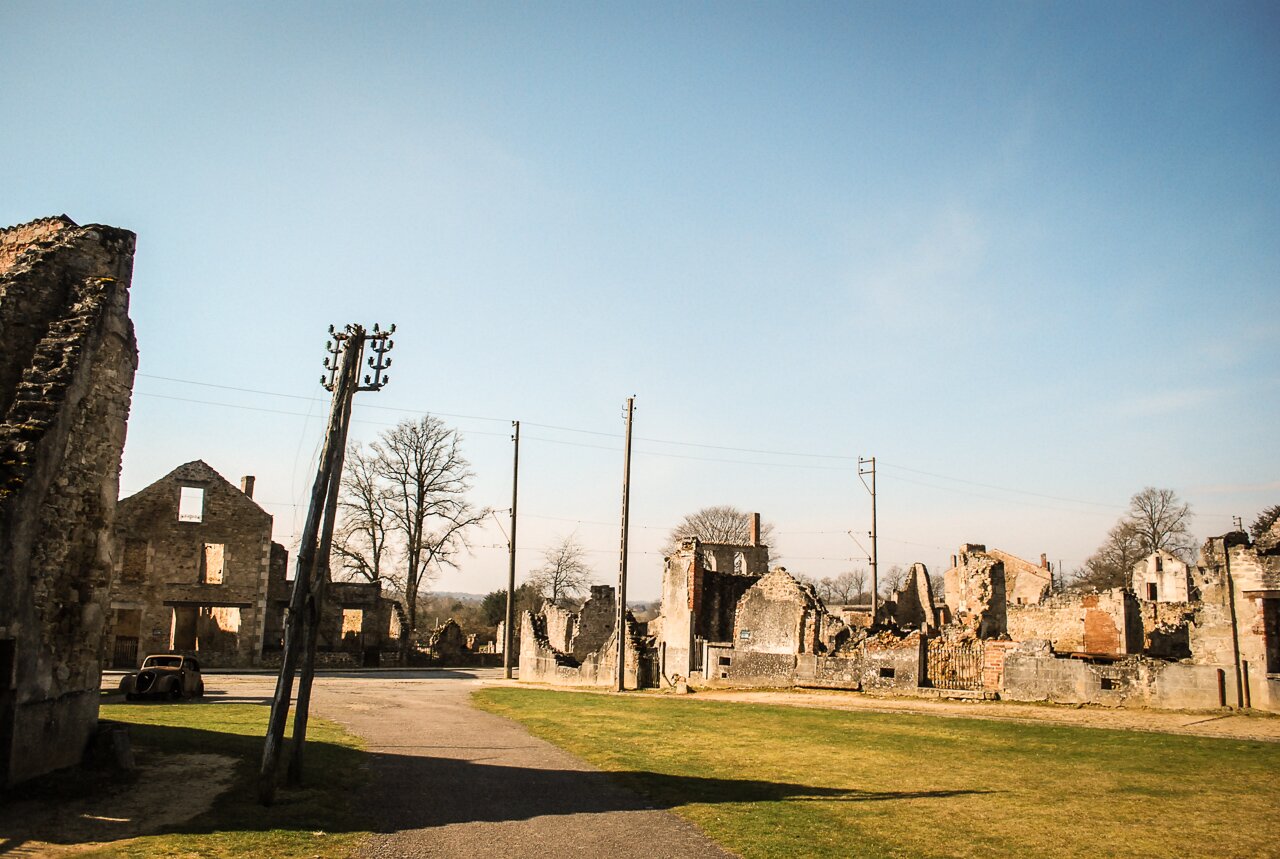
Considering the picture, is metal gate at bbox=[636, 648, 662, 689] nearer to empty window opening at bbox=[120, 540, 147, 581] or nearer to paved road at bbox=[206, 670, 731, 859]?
paved road at bbox=[206, 670, 731, 859]

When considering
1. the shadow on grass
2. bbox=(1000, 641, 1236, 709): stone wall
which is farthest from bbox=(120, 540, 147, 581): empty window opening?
bbox=(1000, 641, 1236, 709): stone wall

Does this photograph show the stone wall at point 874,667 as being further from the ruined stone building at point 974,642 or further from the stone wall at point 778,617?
the stone wall at point 778,617

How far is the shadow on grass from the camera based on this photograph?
905cm

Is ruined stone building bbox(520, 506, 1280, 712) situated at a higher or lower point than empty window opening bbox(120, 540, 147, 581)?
lower

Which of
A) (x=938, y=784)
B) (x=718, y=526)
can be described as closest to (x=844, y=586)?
(x=718, y=526)

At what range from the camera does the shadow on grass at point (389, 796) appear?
9047 mm

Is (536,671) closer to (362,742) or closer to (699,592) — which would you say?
(699,592)

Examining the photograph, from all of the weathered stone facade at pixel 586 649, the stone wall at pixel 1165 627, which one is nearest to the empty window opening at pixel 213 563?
the weathered stone facade at pixel 586 649

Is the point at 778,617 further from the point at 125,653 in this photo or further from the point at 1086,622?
the point at 125,653

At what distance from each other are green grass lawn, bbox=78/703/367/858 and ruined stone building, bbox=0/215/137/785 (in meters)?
2.00

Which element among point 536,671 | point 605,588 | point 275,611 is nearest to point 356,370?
point 536,671

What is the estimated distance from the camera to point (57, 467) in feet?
37.4

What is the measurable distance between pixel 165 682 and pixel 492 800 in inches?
567

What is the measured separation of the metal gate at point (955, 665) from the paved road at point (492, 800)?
44.6ft
